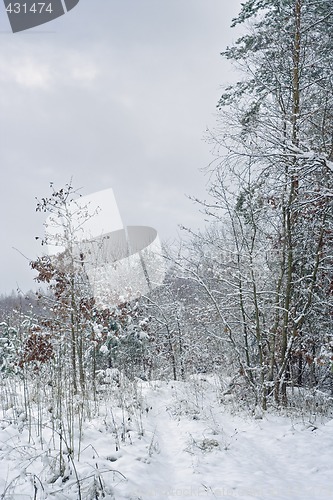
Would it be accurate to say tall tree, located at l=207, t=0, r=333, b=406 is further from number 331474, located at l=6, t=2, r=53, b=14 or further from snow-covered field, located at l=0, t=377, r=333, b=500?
number 331474, located at l=6, t=2, r=53, b=14

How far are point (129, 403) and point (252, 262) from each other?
359 centimetres

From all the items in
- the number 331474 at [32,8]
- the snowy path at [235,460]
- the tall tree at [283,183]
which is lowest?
the snowy path at [235,460]

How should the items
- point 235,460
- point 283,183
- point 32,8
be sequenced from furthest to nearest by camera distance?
point 283,183 < point 32,8 < point 235,460

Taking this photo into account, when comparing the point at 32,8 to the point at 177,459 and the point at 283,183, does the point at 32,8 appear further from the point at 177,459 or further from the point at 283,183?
the point at 177,459

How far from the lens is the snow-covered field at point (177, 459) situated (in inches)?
129

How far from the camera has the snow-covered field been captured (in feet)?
10.8

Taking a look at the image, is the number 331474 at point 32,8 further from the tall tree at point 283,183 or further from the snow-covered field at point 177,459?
the snow-covered field at point 177,459

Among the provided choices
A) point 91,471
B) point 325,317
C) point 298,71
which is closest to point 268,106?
point 298,71

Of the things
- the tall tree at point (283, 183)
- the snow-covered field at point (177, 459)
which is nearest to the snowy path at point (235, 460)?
the snow-covered field at point (177, 459)

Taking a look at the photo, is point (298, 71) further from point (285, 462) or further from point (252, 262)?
point (285, 462)

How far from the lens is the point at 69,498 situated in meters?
3.03

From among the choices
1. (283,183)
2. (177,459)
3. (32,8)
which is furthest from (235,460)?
(32,8)

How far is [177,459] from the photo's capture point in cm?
442

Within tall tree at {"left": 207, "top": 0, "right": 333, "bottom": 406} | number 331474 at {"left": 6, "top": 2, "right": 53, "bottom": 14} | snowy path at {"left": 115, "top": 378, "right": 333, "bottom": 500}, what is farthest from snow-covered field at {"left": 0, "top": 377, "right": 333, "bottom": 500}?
number 331474 at {"left": 6, "top": 2, "right": 53, "bottom": 14}
